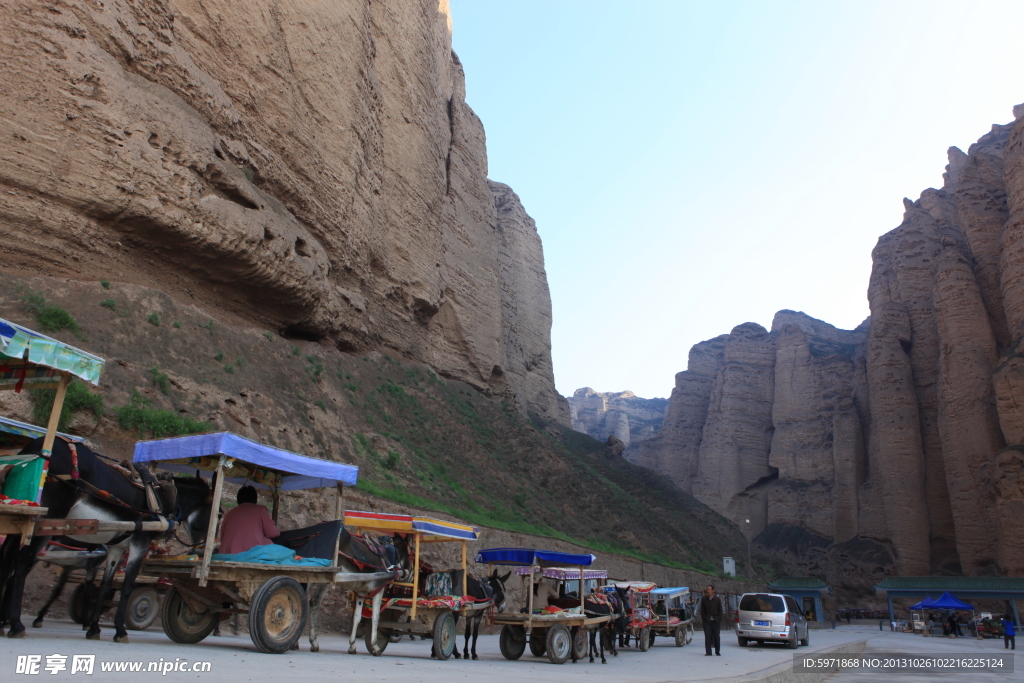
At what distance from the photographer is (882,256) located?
69.4 meters

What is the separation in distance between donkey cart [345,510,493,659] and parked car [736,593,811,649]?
11.0 m

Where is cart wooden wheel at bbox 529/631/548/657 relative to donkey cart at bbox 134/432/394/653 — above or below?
below

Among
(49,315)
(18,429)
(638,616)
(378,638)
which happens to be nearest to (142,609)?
(18,429)

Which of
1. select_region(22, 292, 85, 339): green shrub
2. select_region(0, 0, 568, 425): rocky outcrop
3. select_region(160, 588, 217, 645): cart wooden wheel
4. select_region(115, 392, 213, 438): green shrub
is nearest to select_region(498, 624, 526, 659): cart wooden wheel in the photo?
select_region(160, 588, 217, 645): cart wooden wheel

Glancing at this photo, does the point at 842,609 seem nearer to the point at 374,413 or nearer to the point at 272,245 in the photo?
the point at 374,413

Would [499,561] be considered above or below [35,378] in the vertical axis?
below

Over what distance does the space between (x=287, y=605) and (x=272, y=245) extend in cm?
1653

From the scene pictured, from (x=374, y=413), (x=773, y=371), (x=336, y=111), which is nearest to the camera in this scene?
(x=374, y=413)

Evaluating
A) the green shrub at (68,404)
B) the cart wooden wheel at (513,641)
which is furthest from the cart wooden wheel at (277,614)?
the green shrub at (68,404)

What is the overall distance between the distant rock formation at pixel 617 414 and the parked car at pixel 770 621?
94.6 m

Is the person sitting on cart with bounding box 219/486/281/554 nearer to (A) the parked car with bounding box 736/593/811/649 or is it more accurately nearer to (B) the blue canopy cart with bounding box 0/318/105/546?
(B) the blue canopy cart with bounding box 0/318/105/546

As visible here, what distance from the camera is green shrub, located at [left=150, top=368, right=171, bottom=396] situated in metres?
16.4

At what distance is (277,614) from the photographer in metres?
7.76

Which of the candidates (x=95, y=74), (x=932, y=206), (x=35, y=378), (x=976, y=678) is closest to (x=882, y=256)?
(x=932, y=206)
